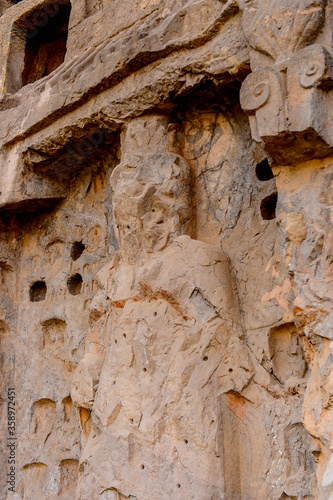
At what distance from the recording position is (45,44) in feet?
18.7

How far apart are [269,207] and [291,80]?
34.7 inches

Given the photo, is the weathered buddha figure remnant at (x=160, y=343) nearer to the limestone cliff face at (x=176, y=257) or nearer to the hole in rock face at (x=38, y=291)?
the limestone cliff face at (x=176, y=257)

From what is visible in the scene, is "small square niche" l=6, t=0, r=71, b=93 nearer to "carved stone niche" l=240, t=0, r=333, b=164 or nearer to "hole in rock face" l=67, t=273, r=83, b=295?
"hole in rock face" l=67, t=273, r=83, b=295

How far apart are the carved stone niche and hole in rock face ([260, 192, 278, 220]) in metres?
0.52

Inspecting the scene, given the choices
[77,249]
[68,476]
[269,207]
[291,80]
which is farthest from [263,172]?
[68,476]

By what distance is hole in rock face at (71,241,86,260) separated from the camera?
14.5 ft

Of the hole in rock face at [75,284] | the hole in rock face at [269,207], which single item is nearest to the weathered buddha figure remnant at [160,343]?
the hole in rock face at [269,207]

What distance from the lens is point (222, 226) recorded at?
10.9 ft

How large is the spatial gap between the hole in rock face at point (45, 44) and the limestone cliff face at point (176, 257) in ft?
3.19

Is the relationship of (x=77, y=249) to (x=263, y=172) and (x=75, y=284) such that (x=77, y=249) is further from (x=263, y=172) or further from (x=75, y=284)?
(x=263, y=172)

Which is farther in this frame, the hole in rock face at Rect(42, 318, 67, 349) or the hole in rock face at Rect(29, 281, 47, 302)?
the hole in rock face at Rect(29, 281, 47, 302)

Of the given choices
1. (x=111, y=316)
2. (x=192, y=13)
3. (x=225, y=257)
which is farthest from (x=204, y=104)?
(x=111, y=316)

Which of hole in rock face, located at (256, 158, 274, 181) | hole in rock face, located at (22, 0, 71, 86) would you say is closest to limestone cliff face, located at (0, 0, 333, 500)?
hole in rock face, located at (256, 158, 274, 181)

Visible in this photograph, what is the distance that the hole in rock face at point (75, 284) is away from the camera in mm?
4328
